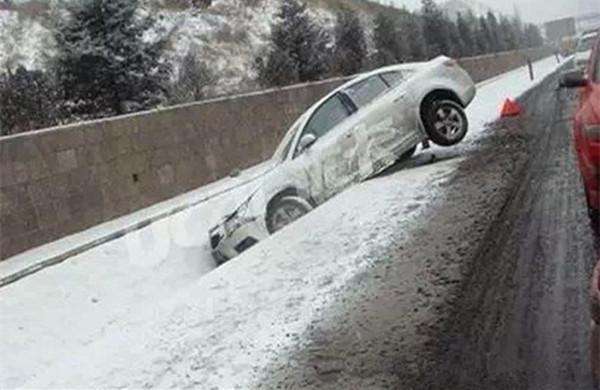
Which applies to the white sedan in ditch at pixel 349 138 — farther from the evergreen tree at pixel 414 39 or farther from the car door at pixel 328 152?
the evergreen tree at pixel 414 39

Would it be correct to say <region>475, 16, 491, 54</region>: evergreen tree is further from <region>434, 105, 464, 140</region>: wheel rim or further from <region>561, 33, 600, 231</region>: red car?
<region>561, 33, 600, 231</region>: red car

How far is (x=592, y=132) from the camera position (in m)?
6.36

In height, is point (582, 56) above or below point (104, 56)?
below

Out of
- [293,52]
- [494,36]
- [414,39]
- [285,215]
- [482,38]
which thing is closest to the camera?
[285,215]

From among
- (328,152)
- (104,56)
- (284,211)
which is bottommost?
(284,211)

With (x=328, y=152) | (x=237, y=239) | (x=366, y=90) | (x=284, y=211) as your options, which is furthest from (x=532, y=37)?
(x=237, y=239)

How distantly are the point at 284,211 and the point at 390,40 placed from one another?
2720 centimetres

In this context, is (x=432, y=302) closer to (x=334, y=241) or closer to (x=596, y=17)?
(x=334, y=241)

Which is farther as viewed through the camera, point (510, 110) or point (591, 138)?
point (510, 110)

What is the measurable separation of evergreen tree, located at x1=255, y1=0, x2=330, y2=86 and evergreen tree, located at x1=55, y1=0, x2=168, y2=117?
6.46 metres

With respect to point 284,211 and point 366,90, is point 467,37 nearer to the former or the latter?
point 366,90

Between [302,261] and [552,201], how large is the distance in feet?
9.31

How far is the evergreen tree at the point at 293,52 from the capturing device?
24578 millimetres

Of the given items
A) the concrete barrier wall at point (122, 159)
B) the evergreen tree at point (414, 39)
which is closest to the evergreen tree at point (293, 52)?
the concrete barrier wall at point (122, 159)
